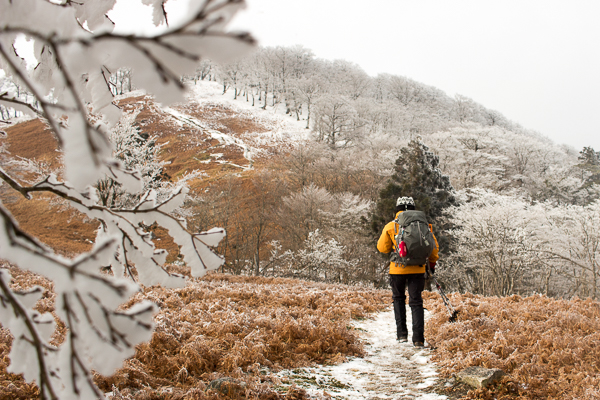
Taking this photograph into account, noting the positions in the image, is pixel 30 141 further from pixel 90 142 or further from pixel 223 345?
A: pixel 90 142

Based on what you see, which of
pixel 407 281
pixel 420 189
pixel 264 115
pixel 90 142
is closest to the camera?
pixel 90 142

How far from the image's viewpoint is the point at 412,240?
3.89 m

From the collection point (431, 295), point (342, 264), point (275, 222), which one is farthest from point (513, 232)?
point (275, 222)

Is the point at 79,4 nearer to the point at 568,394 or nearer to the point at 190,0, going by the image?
the point at 190,0

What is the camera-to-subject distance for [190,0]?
1.66 feet

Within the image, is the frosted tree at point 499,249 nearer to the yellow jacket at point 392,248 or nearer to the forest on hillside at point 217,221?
the forest on hillside at point 217,221

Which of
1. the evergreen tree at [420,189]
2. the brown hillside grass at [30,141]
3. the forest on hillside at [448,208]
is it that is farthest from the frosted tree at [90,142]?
the brown hillside grass at [30,141]

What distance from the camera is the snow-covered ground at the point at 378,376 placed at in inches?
120

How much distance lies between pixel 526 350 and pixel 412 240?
60.0 inches

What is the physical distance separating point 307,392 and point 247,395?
22.1 inches

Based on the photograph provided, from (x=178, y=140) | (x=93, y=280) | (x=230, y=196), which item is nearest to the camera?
(x=93, y=280)

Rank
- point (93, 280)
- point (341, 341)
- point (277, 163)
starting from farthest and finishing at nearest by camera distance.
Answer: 1. point (277, 163)
2. point (341, 341)
3. point (93, 280)

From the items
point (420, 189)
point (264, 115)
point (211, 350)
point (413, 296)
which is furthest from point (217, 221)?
→ point (264, 115)

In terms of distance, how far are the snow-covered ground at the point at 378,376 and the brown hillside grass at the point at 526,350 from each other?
0.26m
